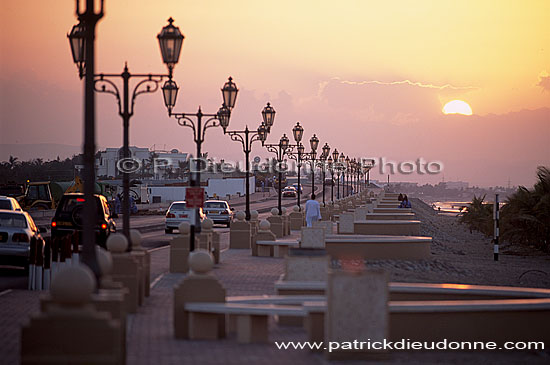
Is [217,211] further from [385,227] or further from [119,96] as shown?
[119,96]

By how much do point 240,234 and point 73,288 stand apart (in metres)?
22.8

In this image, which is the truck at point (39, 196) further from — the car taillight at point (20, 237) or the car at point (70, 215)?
the car taillight at point (20, 237)

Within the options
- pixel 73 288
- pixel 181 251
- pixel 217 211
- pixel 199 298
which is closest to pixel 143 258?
pixel 199 298

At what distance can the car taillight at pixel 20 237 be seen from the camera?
63.4ft

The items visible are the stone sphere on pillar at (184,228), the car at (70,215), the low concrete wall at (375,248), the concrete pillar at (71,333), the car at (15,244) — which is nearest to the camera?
the concrete pillar at (71,333)

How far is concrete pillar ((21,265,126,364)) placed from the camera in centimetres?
696

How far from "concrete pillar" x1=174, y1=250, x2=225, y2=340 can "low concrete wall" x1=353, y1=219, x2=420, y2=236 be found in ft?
72.9

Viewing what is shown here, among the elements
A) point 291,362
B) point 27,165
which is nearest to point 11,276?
point 291,362

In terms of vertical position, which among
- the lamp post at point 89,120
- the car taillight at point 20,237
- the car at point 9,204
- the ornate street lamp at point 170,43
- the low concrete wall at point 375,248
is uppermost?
the ornate street lamp at point 170,43

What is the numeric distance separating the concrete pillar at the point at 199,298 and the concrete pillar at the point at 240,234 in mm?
18914

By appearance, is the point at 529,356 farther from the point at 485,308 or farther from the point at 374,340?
the point at 374,340

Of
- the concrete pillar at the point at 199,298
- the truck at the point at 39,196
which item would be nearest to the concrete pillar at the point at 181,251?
the concrete pillar at the point at 199,298

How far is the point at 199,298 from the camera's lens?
10742mm

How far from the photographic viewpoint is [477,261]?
100.0 ft
